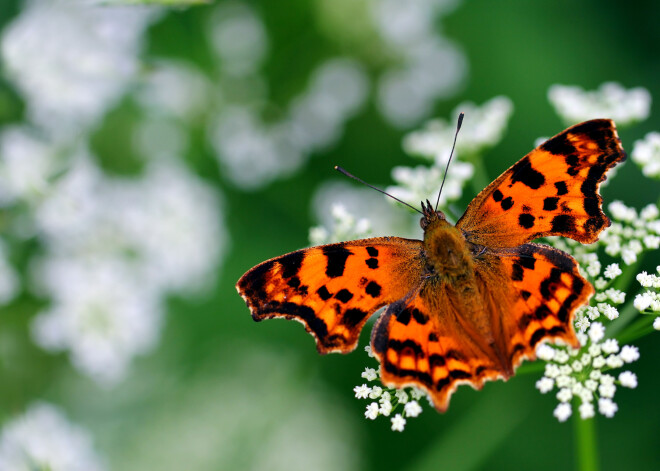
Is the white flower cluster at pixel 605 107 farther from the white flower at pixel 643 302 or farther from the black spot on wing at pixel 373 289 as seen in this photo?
the black spot on wing at pixel 373 289

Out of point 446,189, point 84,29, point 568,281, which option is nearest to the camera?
point 568,281

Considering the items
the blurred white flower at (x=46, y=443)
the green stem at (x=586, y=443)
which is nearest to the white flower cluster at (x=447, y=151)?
the green stem at (x=586, y=443)

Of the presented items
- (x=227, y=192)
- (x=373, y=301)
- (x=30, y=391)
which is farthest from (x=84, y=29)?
(x=373, y=301)

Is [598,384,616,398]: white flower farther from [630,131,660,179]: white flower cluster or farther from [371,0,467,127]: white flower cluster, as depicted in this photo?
[371,0,467,127]: white flower cluster

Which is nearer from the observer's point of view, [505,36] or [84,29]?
[84,29]

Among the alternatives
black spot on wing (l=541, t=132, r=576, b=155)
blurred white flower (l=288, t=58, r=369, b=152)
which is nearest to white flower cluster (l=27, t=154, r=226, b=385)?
blurred white flower (l=288, t=58, r=369, b=152)

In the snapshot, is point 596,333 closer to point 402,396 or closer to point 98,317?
point 402,396

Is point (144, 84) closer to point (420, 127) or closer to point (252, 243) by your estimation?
point (252, 243)
